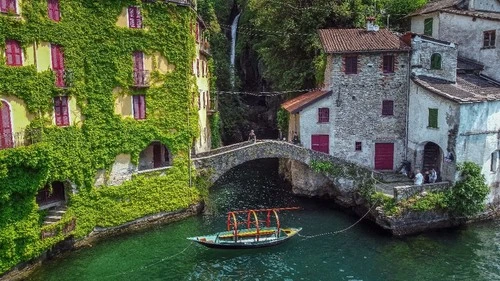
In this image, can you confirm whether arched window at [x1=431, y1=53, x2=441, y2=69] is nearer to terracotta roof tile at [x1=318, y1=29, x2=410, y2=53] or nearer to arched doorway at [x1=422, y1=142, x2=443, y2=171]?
terracotta roof tile at [x1=318, y1=29, x2=410, y2=53]

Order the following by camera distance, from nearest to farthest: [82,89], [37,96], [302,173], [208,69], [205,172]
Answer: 1. [37,96]
2. [82,89]
3. [205,172]
4. [302,173]
5. [208,69]

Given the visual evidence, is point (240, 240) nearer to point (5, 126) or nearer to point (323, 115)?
point (323, 115)

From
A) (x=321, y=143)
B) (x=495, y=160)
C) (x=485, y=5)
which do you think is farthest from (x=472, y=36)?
(x=321, y=143)

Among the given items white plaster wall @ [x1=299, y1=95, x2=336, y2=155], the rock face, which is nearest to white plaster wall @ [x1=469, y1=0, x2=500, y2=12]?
white plaster wall @ [x1=299, y1=95, x2=336, y2=155]

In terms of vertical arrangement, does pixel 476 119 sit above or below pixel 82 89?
below

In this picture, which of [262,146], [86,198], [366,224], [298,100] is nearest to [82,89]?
[86,198]

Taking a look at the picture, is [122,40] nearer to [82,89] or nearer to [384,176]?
[82,89]
